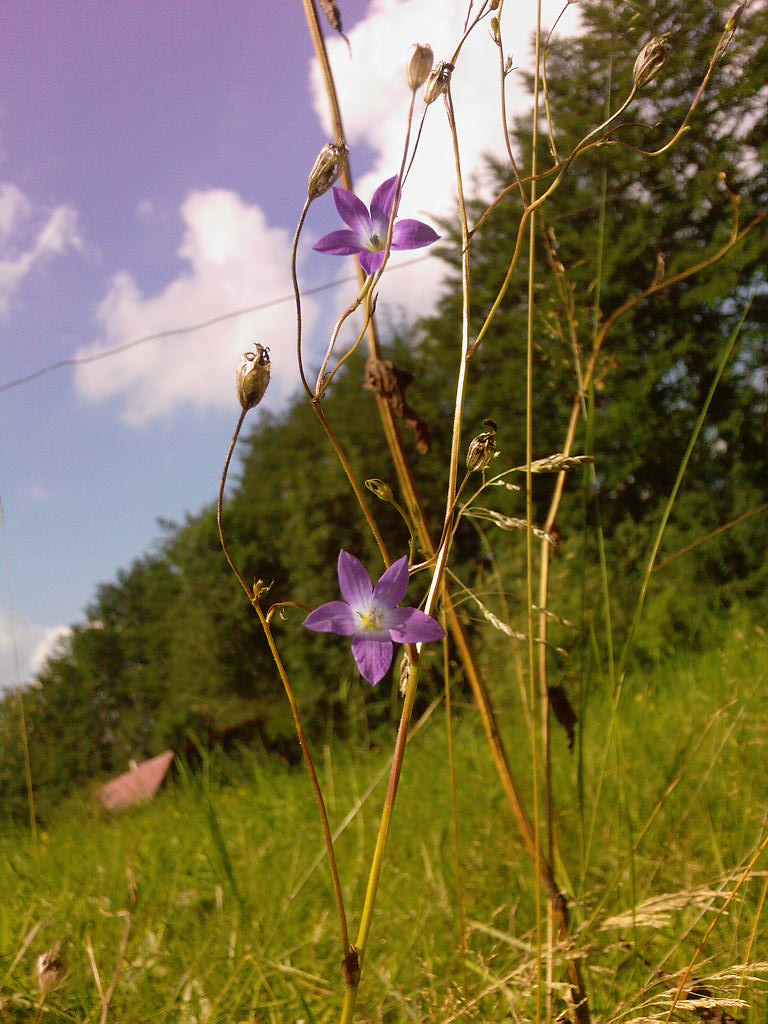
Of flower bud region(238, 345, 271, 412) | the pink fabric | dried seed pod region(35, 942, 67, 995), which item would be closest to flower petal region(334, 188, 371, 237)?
flower bud region(238, 345, 271, 412)

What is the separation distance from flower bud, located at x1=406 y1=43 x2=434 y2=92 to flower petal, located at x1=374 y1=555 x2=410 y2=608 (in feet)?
0.83

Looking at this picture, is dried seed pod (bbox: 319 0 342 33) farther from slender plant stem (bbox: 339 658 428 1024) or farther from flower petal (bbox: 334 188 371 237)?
slender plant stem (bbox: 339 658 428 1024)

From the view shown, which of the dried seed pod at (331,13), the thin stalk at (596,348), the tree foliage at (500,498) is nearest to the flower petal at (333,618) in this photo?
the thin stalk at (596,348)

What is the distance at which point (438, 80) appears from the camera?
0.45 metres

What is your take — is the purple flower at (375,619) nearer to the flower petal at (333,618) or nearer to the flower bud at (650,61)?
the flower petal at (333,618)

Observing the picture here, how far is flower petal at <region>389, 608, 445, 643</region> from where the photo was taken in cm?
38

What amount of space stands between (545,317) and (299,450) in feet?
14.2

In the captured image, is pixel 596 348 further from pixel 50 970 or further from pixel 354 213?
pixel 50 970

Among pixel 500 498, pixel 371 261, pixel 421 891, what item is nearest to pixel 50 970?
pixel 371 261

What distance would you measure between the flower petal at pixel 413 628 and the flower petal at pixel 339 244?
21 centimetres

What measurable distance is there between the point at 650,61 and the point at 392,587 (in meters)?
0.36

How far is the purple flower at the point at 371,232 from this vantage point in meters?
0.44

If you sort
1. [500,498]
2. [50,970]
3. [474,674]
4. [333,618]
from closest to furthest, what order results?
[333,618]
[50,970]
[474,674]
[500,498]

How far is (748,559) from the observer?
15.6ft
